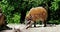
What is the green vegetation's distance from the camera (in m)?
10.1

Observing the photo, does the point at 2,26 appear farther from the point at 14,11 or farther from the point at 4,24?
the point at 14,11

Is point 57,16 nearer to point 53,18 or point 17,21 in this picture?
point 53,18

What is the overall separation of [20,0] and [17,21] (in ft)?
2.96

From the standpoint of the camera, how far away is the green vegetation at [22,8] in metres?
10.1

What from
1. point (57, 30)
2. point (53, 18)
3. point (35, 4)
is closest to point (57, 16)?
point (53, 18)

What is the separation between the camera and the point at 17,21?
10.2m

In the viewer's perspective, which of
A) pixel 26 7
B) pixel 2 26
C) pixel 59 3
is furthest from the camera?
pixel 26 7

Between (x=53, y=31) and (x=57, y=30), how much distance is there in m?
0.14

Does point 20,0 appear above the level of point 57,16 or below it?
above

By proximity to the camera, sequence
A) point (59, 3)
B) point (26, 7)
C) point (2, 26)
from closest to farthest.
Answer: point (2, 26), point (59, 3), point (26, 7)

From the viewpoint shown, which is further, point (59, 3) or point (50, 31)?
point (59, 3)

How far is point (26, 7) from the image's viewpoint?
34.7ft

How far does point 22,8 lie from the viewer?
34.8ft

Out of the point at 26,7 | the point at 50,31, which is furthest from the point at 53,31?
the point at 26,7
